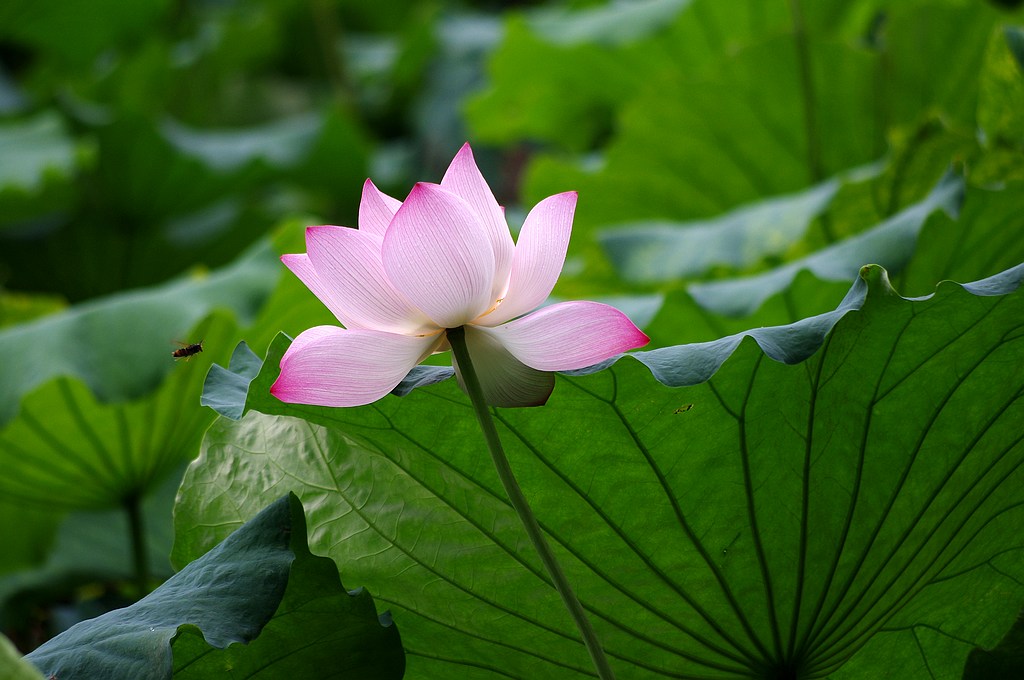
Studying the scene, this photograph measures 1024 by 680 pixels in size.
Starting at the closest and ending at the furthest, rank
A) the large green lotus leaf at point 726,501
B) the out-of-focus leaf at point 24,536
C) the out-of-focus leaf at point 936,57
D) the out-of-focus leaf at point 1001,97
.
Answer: the large green lotus leaf at point 726,501 → the out-of-focus leaf at point 1001,97 → the out-of-focus leaf at point 24,536 → the out-of-focus leaf at point 936,57

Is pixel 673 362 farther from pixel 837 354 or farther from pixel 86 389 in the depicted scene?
pixel 86 389

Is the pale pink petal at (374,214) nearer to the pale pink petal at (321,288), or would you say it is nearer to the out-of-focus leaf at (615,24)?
the pale pink petal at (321,288)

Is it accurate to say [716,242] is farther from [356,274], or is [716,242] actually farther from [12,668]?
[12,668]

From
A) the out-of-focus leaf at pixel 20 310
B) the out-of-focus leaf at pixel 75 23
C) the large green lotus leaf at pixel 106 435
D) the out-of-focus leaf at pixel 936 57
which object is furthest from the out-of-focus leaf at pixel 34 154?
the out-of-focus leaf at pixel 936 57

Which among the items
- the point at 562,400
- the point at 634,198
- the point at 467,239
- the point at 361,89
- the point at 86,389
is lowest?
the point at 361,89

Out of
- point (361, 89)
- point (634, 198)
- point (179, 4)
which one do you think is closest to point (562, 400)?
point (634, 198)

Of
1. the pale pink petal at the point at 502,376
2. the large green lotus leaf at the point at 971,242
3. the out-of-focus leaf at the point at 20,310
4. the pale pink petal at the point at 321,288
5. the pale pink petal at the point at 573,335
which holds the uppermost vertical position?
the pale pink petal at the point at 321,288

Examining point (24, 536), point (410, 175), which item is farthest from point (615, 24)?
point (24, 536)
